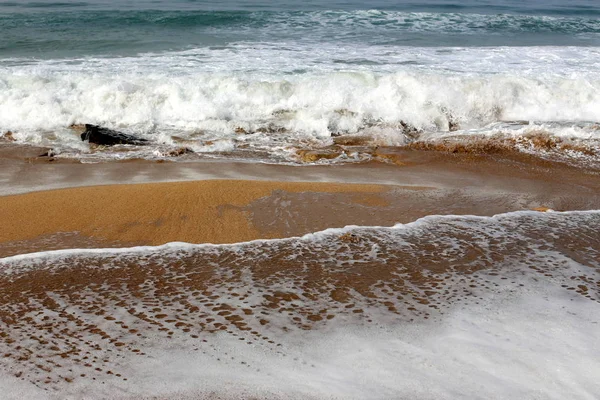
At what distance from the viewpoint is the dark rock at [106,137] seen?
7367 mm

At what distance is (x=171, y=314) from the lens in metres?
3.30

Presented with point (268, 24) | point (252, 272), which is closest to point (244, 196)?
point (252, 272)

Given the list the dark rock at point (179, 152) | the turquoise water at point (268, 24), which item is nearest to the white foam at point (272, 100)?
the dark rock at point (179, 152)

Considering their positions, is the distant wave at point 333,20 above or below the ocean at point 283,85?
above

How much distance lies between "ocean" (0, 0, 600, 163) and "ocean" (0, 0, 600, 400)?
2.3 inches

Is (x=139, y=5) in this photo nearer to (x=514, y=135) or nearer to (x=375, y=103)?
(x=375, y=103)

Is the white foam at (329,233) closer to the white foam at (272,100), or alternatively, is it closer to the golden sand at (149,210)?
the golden sand at (149,210)

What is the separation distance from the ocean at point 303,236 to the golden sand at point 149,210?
3 cm

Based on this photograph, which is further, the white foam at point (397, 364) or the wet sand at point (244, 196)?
the wet sand at point (244, 196)

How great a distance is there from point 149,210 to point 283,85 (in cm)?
521

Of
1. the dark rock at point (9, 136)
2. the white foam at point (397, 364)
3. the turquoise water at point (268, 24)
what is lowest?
the white foam at point (397, 364)

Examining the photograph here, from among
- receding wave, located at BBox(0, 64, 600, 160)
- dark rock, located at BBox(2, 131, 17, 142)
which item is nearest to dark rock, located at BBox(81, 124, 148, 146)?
receding wave, located at BBox(0, 64, 600, 160)

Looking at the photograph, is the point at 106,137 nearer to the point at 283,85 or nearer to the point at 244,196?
the point at 244,196

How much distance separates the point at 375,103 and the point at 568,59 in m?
6.57
